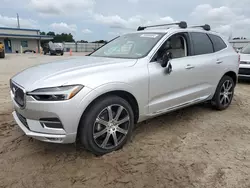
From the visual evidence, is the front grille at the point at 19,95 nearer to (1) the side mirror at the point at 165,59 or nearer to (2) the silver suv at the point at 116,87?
(2) the silver suv at the point at 116,87

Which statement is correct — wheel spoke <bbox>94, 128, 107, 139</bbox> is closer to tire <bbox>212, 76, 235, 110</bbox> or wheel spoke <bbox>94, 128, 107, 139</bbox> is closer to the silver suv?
the silver suv

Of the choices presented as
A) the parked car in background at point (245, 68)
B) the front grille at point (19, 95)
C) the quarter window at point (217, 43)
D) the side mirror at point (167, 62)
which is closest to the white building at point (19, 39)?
the parked car in background at point (245, 68)

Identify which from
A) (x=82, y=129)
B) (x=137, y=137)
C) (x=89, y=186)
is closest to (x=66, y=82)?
(x=82, y=129)

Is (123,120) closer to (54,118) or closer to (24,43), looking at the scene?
(54,118)

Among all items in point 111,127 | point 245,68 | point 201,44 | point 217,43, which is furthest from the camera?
point 245,68

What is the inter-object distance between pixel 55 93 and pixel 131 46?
1776mm

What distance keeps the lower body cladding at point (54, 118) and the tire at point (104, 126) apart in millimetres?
131

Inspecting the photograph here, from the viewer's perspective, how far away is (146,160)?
9.50 feet

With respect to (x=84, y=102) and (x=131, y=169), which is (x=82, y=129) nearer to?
(x=84, y=102)

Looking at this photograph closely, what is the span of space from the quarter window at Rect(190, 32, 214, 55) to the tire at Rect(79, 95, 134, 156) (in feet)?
6.33

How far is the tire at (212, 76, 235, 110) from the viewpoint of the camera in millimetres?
4639

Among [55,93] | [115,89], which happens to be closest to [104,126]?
[115,89]

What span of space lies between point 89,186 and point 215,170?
1.49 metres

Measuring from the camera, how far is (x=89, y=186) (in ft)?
7.94
